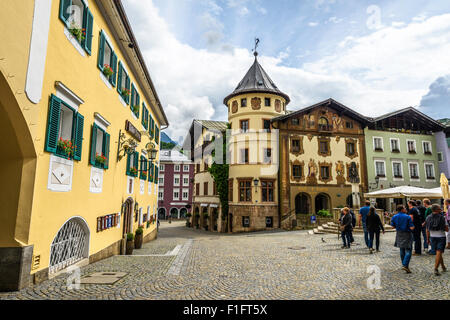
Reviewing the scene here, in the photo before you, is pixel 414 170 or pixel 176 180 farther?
pixel 176 180

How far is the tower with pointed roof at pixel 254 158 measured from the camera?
27.2 m

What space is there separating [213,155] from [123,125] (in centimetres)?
1884

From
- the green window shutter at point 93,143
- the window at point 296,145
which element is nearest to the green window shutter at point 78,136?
the green window shutter at point 93,143

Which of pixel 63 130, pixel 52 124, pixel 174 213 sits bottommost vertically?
pixel 174 213

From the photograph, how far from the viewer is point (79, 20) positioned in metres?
8.18

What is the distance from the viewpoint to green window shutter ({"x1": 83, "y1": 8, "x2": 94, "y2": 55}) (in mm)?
8234

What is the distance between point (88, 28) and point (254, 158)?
2115 cm

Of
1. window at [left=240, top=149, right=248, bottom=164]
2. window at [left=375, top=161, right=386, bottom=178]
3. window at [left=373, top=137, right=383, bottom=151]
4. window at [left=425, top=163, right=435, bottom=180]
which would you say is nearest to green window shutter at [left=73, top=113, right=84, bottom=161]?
window at [left=240, top=149, right=248, bottom=164]

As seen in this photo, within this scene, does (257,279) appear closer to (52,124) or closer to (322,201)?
(52,124)

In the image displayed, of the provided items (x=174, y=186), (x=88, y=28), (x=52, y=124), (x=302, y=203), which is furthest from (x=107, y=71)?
(x=174, y=186)

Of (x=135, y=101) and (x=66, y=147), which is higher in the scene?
(x=135, y=101)

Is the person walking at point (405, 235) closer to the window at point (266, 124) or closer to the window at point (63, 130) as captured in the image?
A: the window at point (63, 130)

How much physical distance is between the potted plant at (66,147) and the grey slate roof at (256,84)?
23.7 m
